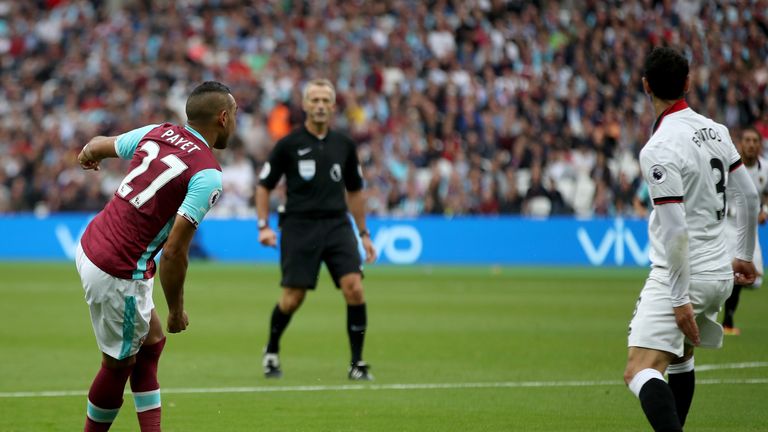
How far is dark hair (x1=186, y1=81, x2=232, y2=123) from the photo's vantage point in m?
6.60

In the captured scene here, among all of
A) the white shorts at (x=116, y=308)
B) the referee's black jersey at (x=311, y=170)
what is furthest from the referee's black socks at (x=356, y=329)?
the white shorts at (x=116, y=308)

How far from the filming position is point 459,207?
2697cm

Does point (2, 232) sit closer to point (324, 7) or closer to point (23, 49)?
point (23, 49)

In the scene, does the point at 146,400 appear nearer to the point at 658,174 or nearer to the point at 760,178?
the point at 658,174

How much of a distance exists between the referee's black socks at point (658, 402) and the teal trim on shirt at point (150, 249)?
264 cm

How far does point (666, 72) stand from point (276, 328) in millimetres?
5539

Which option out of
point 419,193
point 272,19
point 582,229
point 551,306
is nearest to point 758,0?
point 582,229

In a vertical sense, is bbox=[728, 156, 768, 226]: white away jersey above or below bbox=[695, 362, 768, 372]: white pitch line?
above

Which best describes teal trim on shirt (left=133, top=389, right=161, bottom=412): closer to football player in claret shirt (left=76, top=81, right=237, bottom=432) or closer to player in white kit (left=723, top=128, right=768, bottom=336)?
football player in claret shirt (left=76, top=81, right=237, bottom=432)

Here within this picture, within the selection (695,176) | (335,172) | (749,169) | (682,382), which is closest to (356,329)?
(335,172)

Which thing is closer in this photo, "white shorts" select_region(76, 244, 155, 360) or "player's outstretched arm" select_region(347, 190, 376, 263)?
"white shorts" select_region(76, 244, 155, 360)

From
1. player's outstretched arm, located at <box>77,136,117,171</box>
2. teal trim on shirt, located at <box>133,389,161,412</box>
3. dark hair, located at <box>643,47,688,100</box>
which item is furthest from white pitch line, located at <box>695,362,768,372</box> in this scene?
player's outstretched arm, located at <box>77,136,117,171</box>

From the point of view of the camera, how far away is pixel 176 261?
6.25 meters

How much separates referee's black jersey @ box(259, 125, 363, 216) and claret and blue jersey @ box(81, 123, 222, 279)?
4.69 meters
